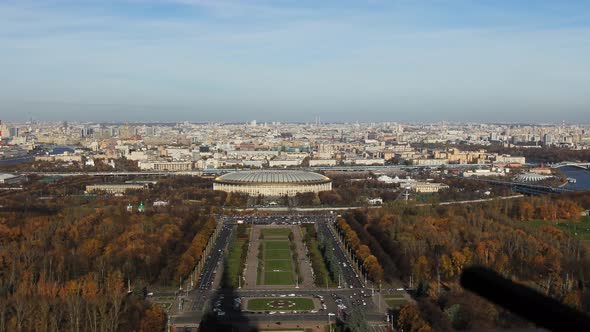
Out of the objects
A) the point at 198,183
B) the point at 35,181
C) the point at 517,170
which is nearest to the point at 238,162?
the point at 198,183

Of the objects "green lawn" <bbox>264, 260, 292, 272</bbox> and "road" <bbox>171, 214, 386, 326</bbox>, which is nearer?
"road" <bbox>171, 214, 386, 326</bbox>

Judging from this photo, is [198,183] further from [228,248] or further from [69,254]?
[69,254]

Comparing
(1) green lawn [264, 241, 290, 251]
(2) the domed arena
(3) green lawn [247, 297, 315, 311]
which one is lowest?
(1) green lawn [264, 241, 290, 251]

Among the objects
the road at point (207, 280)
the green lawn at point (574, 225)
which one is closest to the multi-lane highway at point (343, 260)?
the road at point (207, 280)

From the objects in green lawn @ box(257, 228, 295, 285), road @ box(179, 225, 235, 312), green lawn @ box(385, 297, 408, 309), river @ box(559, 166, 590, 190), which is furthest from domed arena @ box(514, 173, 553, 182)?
green lawn @ box(385, 297, 408, 309)

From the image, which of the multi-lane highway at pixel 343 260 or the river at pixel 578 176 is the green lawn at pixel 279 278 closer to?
the multi-lane highway at pixel 343 260

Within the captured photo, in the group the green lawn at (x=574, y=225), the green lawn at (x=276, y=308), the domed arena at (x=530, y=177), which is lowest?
the green lawn at (x=276, y=308)

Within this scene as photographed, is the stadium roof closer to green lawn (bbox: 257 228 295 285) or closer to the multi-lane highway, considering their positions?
the multi-lane highway
